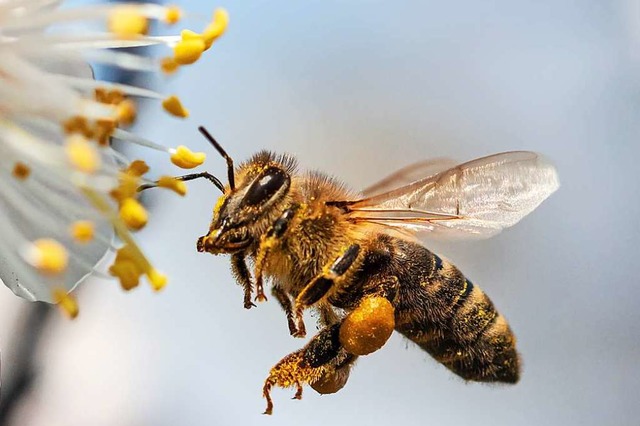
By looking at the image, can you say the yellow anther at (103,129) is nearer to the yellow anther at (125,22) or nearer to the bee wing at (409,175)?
the yellow anther at (125,22)

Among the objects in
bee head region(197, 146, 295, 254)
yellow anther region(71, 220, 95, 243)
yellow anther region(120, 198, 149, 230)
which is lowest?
yellow anther region(71, 220, 95, 243)

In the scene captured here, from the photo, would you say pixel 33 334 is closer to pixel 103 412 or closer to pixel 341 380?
pixel 103 412

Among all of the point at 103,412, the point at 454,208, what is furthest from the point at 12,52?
the point at 103,412

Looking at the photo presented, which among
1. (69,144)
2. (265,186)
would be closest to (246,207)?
(265,186)

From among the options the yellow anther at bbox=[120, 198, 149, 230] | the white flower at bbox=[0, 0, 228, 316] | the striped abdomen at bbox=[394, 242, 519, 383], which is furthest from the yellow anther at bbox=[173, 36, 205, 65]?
the striped abdomen at bbox=[394, 242, 519, 383]

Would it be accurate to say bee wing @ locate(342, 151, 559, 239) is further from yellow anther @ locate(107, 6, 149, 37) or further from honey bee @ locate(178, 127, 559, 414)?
yellow anther @ locate(107, 6, 149, 37)

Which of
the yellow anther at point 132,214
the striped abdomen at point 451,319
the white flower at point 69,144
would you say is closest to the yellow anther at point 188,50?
the white flower at point 69,144
